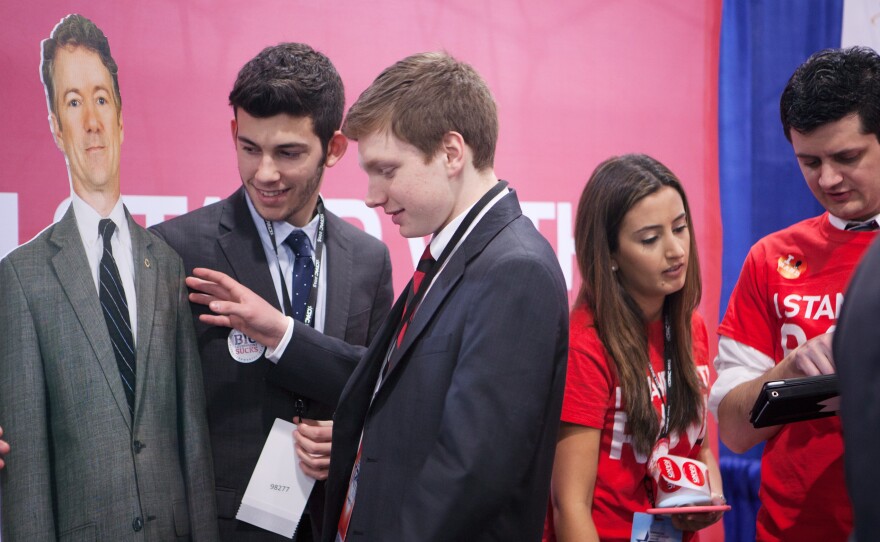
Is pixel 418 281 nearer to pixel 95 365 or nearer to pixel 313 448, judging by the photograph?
pixel 313 448

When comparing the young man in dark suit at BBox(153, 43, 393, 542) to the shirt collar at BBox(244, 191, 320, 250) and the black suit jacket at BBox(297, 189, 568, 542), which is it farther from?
the black suit jacket at BBox(297, 189, 568, 542)

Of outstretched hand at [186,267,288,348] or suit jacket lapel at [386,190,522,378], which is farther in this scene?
outstretched hand at [186,267,288,348]

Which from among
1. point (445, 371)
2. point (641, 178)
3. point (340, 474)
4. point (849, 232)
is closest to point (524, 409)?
point (445, 371)

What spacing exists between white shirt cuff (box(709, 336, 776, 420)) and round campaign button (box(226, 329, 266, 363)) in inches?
52.9

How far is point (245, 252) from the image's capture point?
2422 millimetres

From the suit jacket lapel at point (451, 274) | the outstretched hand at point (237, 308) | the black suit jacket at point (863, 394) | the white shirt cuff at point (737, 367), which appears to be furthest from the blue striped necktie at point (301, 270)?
the black suit jacket at point (863, 394)

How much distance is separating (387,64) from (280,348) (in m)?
1.48

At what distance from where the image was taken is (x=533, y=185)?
3.66m

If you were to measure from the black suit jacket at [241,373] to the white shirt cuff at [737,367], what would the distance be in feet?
3.61

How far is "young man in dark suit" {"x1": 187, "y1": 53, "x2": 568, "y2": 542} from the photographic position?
5.28 ft

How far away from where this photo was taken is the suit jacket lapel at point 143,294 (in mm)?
2291

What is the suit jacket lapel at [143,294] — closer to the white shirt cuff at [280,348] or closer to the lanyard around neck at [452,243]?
the white shirt cuff at [280,348]

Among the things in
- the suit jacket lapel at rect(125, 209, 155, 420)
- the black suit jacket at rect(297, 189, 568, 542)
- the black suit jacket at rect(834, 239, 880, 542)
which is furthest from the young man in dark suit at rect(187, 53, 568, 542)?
the black suit jacket at rect(834, 239, 880, 542)

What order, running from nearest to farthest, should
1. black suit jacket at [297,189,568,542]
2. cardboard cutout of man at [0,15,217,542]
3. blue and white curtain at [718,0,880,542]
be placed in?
1. black suit jacket at [297,189,568,542]
2. cardboard cutout of man at [0,15,217,542]
3. blue and white curtain at [718,0,880,542]
